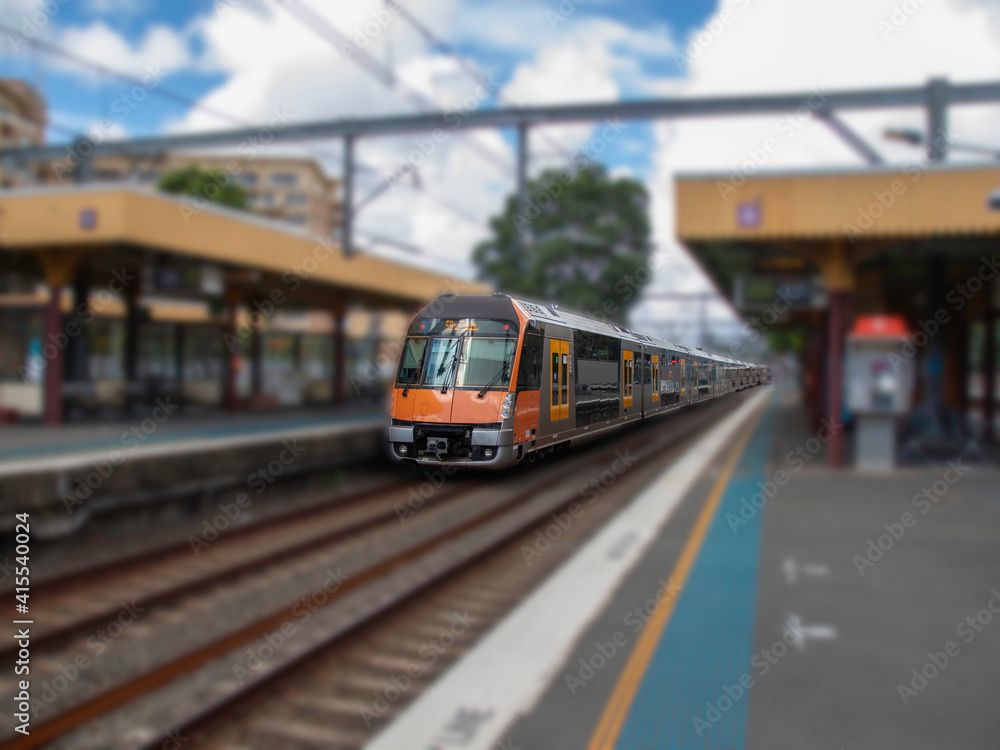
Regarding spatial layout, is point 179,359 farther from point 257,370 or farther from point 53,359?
point 53,359

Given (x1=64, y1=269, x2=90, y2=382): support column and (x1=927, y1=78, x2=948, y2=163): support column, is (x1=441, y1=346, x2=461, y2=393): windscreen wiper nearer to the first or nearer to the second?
(x1=927, y1=78, x2=948, y2=163): support column

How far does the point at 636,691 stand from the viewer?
50.6m

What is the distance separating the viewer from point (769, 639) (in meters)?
50.8

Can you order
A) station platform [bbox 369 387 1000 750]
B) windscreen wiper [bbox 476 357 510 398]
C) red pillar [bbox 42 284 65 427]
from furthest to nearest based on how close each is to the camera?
red pillar [bbox 42 284 65 427] < station platform [bbox 369 387 1000 750] < windscreen wiper [bbox 476 357 510 398]

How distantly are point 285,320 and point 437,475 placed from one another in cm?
4110

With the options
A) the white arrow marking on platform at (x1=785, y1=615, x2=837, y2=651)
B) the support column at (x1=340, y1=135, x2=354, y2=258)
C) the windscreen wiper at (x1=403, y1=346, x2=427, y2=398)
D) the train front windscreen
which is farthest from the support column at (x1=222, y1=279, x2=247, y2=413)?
the windscreen wiper at (x1=403, y1=346, x2=427, y2=398)

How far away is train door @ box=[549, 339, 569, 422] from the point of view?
2270mm

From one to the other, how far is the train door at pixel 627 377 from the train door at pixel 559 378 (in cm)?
22

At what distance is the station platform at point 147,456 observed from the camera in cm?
4231

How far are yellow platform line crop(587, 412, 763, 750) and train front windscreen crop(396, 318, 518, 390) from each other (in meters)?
39.3

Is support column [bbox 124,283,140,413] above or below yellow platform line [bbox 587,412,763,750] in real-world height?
above

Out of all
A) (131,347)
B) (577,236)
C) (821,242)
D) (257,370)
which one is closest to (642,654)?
(821,242)

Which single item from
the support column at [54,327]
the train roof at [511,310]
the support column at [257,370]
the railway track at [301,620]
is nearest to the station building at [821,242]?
the train roof at [511,310]

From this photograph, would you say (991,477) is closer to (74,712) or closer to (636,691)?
(636,691)
